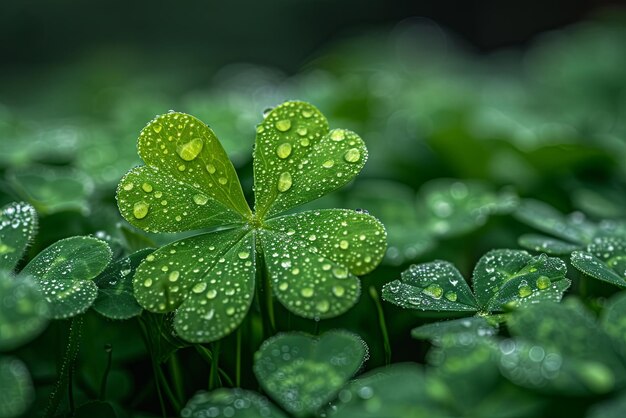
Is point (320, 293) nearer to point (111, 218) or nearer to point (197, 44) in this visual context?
point (111, 218)

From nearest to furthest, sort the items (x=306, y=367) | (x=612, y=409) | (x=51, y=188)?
(x=612, y=409) → (x=306, y=367) → (x=51, y=188)

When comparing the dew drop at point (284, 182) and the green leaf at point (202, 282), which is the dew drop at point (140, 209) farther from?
the dew drop at point (284, 182)

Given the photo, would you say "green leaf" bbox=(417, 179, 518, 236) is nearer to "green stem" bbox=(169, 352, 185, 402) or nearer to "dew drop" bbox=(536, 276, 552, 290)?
"dew drop" bbox=(536, 276, 552, 290)

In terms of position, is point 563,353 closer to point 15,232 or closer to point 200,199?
point 200,199

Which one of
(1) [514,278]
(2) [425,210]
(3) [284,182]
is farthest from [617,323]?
(2) [425,210]

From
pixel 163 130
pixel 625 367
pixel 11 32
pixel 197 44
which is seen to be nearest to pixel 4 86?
pixel 11 32

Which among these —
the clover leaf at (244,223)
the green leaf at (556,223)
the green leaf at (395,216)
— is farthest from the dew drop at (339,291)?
the green leaf at (556,223)
